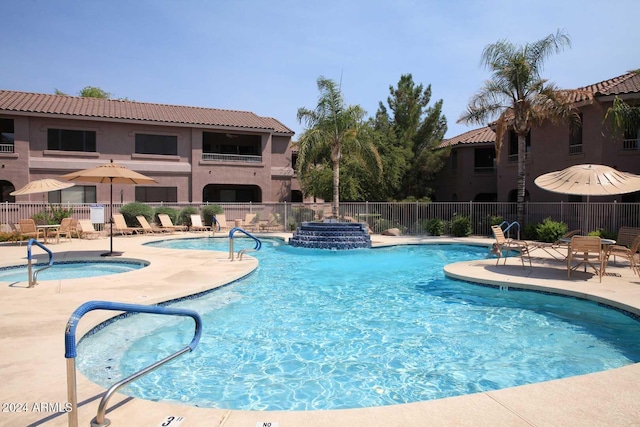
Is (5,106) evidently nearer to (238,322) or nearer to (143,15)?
(143,15)

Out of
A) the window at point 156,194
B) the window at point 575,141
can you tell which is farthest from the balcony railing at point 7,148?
the window at point 575,141

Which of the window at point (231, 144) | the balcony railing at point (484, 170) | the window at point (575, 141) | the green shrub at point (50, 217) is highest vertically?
the window at point (231, 144)

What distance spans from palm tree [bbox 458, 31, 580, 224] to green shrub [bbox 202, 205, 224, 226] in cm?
1530

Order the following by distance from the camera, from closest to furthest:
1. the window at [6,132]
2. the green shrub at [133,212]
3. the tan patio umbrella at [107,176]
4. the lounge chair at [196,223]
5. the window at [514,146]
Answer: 1. the tan patio umbrella at [107,176]
2. the green shrub at [133,212]
3. the lounge chair at [196,223]
4. the window at [6,132]
5. the window at [514,146]

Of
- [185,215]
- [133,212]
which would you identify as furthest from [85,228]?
[185,215]

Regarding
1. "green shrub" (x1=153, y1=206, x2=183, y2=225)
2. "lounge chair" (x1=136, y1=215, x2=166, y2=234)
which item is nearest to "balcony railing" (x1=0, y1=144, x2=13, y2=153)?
"green shrub" (x1=153, y1=206, x2=183, y2=225)

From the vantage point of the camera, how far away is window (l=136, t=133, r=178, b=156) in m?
27.5

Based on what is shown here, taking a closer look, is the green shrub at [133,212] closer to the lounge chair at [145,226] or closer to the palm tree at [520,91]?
the lounge chair at [145,226]

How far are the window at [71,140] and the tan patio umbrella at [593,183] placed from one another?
1040 inches

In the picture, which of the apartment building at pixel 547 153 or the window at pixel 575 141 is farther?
the window at pixel 575 141

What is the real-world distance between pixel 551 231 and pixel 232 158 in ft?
70.2

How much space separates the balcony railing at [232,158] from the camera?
29.3m

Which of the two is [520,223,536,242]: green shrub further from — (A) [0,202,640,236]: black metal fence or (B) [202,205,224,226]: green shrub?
(B) [202,205,224,226]: green shrub

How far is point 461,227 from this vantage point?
21656 millimetres
